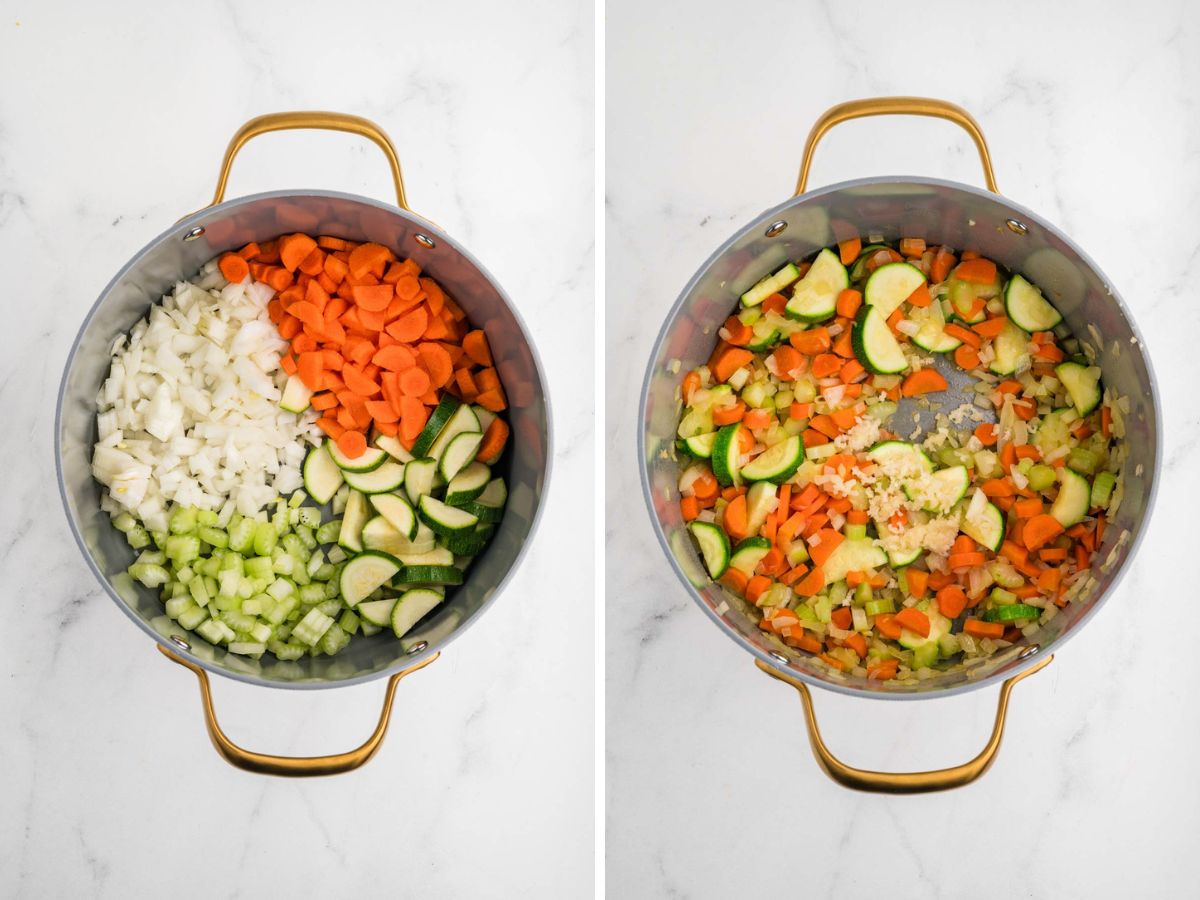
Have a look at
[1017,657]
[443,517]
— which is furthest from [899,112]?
[443,517]

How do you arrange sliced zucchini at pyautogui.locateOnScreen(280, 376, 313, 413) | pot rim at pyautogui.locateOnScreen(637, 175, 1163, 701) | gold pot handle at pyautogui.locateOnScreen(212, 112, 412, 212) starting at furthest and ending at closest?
sliced zucchini at pyautogui.locateOnScreen(280, 376, 313, 413) → gold pot handle at pyautogui.locateOnScreen(212, 112, 412, 212) → pot rim at pyautogui.locateOnScreen(637, 175, 1163, 701)

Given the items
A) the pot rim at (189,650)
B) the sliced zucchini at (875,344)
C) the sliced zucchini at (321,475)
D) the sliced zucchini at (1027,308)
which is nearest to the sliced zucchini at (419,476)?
the sliced zucchini at (321,475)

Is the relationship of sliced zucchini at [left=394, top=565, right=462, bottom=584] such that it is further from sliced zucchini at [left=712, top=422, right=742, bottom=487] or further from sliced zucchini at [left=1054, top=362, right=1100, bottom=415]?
sliced zucchini at [left=1054, top=362, right=1100, bottom=415]

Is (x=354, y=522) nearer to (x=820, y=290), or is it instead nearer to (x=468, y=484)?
(x=468, y=484)

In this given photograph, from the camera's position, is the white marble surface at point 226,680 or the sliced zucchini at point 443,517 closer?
A: the sliced zucchini at point 443,517

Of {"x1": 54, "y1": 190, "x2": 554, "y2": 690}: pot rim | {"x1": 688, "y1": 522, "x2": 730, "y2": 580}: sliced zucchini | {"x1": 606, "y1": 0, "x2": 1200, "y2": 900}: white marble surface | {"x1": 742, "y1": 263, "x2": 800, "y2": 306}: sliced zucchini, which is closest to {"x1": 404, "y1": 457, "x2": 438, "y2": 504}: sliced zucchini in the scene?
{"x1": 54, "y1": 190, "x2": 554, "y2": 690}: pot rim

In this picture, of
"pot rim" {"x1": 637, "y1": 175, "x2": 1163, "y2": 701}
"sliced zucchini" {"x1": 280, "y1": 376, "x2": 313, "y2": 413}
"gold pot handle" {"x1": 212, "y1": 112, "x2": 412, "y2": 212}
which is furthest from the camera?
"sliced zucchini" {"x1": 280, "y1": 376, "x2": 313, "y2": 413}

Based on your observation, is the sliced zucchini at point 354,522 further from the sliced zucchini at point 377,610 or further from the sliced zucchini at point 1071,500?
the sliced zucchini at point 1071,500
